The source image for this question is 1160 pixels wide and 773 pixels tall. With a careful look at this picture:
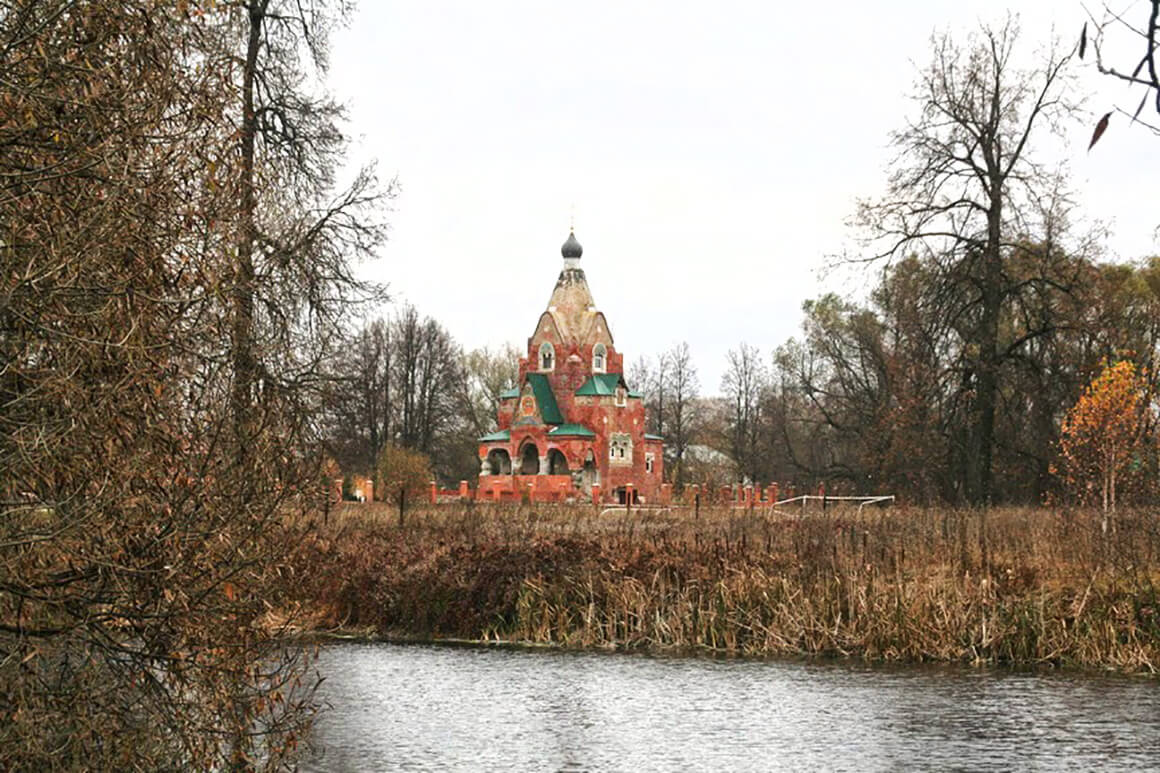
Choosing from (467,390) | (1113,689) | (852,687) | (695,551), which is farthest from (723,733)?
(467,390)

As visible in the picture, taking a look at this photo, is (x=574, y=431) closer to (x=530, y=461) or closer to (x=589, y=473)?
(x=589, y=473)

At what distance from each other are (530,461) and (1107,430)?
43358 mm

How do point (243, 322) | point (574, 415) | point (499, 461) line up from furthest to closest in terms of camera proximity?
point (499, 461) → point (574, 415) → point (243, 322)

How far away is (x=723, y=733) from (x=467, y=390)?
63804 mm

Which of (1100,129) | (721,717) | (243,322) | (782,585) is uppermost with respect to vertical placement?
(243,322)

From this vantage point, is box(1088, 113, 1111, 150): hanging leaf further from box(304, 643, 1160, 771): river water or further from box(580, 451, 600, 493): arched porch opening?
box(580, 451, 600, 493): arched porch opening

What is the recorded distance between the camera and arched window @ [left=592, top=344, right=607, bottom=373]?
66.4 metres

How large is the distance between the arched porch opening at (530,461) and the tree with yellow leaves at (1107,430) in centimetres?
3753

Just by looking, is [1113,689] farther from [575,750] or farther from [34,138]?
[34,138]

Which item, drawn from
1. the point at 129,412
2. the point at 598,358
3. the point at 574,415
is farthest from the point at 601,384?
the point at 129,412

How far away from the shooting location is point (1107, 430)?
25.3m

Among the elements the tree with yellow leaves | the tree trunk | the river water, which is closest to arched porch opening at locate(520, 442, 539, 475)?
the tree with yellow leaves

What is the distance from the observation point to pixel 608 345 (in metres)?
67.0

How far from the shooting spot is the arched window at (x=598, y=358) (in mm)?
66375
